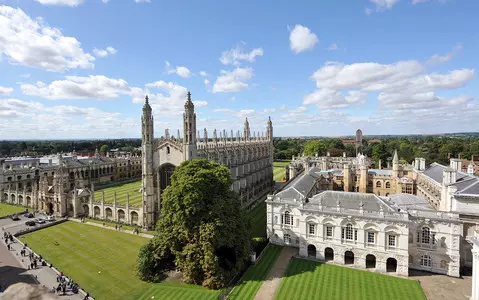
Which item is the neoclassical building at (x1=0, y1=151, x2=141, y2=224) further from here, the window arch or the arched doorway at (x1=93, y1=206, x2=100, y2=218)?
the window arch

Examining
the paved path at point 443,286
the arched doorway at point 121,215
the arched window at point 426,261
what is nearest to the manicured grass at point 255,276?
the paved path at point 443,286

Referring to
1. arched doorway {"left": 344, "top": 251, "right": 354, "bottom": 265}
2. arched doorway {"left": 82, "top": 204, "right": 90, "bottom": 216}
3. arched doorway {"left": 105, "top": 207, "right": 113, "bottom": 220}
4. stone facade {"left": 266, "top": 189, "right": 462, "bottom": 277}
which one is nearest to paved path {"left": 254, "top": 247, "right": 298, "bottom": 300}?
stone facade {"left": 266, "top": 189, "right": 462, "bottom": 277}

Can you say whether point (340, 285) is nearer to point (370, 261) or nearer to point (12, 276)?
point (370, 261)

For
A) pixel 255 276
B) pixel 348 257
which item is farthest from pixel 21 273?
pixel 348 257

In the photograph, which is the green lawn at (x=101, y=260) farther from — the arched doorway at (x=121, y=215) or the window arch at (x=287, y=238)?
the window arch at (x=287, y=238)

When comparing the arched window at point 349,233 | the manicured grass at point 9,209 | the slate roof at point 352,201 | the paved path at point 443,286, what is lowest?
the paved path at point 443,286
